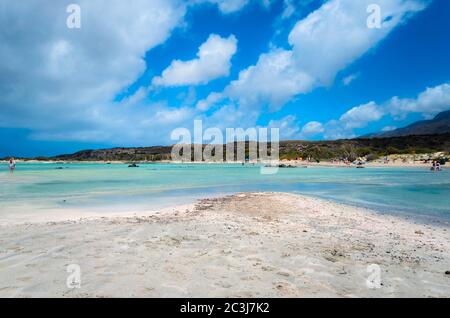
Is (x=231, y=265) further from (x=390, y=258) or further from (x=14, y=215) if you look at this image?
(x=14, y=215)

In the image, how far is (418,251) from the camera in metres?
7.39

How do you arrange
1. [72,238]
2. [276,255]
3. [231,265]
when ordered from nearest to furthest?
1. [231,265]
2. [276,255]
3. [72,238]

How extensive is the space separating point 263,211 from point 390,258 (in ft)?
20.8

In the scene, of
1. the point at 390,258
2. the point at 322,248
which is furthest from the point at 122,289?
the point at 390,258

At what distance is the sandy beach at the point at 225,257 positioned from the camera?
4988mm

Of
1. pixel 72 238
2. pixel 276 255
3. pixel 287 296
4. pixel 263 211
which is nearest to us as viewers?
pixel 287 296

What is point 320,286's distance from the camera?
5.13 metres

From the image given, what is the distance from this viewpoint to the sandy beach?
16.4 feet

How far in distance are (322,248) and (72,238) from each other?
5.94m

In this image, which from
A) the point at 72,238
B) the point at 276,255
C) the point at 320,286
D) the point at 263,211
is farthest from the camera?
the point at 263,211

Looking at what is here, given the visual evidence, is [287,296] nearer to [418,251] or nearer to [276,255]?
[276,255]

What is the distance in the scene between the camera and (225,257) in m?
6.54

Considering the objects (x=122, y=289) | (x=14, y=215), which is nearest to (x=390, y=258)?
(x=122, y=289)

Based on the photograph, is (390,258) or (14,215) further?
(14,215)
